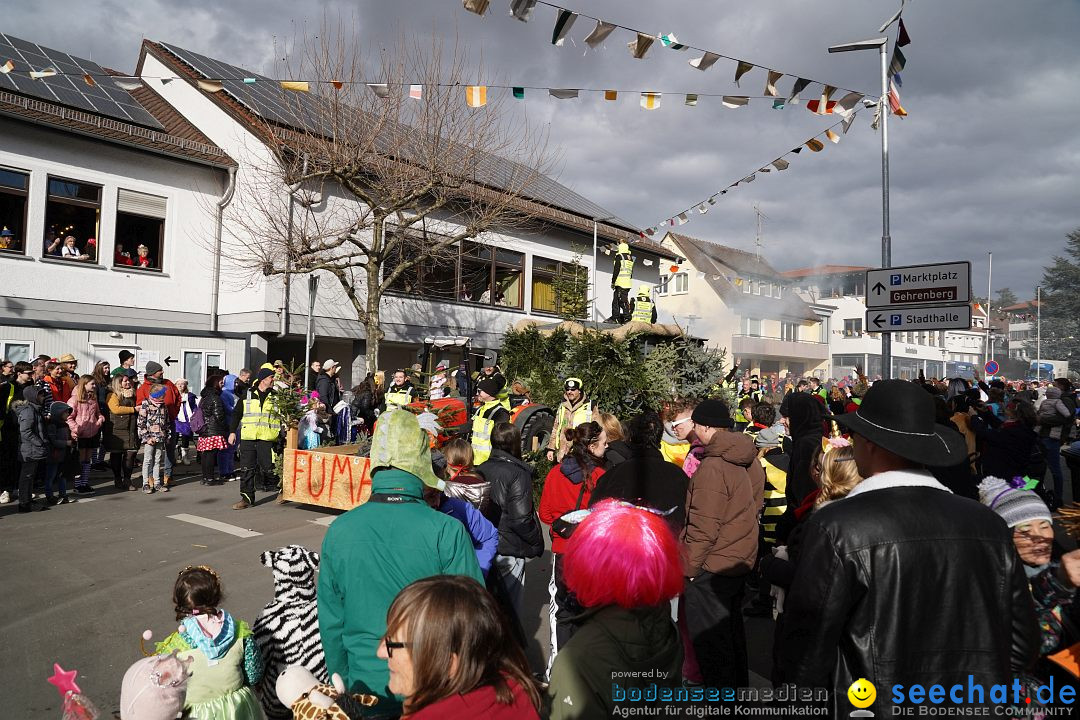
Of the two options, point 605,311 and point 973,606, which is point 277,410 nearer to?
point 973,606

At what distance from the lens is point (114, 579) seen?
6.24 metres

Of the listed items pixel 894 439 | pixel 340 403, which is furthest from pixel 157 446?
pixel 894 439

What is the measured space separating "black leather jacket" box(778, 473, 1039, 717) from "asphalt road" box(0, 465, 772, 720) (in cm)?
260

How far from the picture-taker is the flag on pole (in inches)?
316

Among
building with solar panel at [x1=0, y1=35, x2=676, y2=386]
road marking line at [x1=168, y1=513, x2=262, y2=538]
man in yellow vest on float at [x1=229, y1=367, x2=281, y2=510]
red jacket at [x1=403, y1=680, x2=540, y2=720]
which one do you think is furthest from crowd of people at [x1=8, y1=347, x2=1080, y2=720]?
building with solar panel at [x1=0, y1=35, x2=676, y2=386]

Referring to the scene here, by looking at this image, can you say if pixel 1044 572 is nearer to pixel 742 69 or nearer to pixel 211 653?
pixel 211 653

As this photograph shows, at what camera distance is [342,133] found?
15.2 metres

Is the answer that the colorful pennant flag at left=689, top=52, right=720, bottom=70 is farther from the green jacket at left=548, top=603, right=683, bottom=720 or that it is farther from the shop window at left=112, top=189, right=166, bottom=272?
the shop window at left=112, top=189, right=166, bottom=272

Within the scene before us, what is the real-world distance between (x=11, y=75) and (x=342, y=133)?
24.0ft

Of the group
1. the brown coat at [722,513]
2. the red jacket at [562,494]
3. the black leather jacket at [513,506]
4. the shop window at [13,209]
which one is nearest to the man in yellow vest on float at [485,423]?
the red jacket at [562,494]

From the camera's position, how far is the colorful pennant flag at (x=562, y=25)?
7.66m

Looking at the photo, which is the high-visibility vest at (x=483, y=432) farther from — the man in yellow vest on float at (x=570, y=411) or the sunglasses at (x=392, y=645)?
the sunglasses at (x=392, y=645)

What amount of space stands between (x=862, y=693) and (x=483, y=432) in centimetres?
625

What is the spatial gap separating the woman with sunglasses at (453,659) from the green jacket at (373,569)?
2.39 feet
